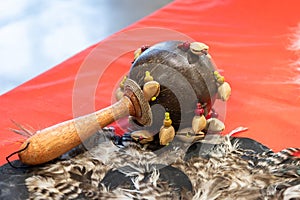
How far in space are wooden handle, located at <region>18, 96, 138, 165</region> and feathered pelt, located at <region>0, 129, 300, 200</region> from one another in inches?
1.5

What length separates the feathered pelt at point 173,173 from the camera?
3.06ft

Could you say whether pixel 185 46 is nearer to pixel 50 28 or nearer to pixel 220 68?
pixel 220 68

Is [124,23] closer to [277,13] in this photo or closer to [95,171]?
[277,13]

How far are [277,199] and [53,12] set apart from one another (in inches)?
78.0

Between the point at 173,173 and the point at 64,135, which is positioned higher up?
the point at 64,135

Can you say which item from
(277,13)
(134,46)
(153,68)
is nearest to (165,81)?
(153,68)

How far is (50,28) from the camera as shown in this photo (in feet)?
7.83

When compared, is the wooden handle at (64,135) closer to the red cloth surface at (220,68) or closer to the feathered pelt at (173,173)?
the feathered pelt at (173,173)

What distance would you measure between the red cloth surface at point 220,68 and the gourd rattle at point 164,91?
18 cm

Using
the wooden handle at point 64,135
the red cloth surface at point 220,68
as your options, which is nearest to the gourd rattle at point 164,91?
the wooden handle at point 64,135

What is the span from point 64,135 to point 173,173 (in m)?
0.25

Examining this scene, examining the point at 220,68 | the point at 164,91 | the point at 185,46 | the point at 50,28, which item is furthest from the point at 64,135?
the point at 50,28

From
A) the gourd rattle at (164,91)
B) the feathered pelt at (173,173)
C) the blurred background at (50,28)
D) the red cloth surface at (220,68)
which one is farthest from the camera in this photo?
the blurred background at (50,28)

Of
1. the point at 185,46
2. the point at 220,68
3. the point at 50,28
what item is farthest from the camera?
the point at 50,28
